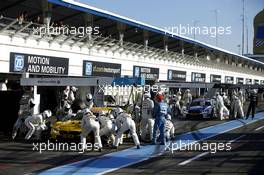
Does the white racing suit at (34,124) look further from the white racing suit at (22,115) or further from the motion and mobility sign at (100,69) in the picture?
the motion and mobility sign at (100,69)

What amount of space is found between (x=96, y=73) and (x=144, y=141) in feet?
46.3

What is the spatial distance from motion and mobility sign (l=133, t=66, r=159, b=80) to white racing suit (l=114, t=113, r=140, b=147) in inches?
780

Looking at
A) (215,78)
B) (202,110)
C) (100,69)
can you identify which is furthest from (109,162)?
(215,78)

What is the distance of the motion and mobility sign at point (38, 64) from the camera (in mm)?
21250

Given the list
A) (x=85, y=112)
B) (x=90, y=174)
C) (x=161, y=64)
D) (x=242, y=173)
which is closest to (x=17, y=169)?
(x=90, y=174)

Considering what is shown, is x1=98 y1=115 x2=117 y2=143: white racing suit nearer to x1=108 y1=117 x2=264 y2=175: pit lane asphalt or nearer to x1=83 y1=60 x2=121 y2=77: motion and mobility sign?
x1=108 y1=117 x2=264 y2=175: pit lane asphalt

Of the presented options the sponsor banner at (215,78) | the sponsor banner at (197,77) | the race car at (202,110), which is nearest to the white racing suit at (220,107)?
the race car at (202,110)

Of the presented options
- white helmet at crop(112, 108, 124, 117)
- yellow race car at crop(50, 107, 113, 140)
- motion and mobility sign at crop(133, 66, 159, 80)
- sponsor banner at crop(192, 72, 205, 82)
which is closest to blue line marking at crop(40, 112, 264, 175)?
white helmet at crop(112, 108, 124, 117)

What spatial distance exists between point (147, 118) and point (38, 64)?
1004 cm

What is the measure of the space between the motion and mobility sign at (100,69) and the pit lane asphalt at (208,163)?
1482 centimetres

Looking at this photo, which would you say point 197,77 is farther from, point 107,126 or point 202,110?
point 107,126

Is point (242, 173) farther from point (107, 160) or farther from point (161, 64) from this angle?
point (161, 64)

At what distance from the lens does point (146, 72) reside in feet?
115

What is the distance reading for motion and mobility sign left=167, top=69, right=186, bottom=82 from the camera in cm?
3981
